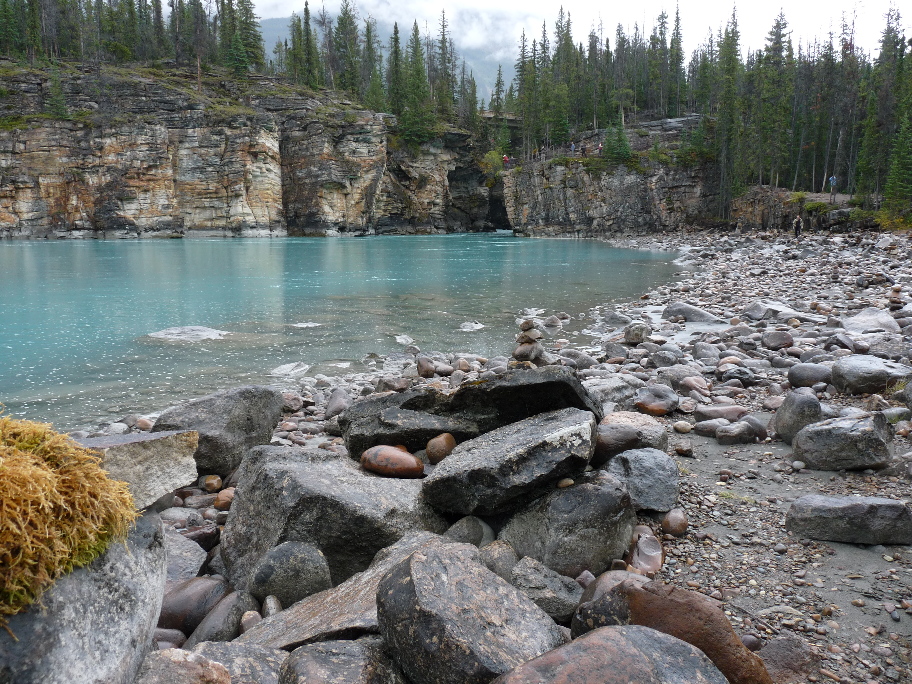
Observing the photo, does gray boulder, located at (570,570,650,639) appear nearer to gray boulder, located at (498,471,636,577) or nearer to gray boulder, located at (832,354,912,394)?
gray boulder, located at (498,471,636,577)

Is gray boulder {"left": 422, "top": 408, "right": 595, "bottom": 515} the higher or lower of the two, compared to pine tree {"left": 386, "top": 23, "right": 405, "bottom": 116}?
lower

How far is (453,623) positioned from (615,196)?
7539cm

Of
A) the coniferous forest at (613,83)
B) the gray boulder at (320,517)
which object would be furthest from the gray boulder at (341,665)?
the coniferous forest at (613,83)

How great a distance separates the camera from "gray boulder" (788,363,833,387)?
730 centimetres

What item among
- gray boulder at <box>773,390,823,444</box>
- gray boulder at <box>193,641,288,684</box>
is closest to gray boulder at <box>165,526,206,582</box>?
gray boulder at <box>193,641,288,684</box>

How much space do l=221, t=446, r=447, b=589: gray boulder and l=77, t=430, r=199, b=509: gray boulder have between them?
937mm

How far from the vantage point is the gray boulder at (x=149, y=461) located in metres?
2.75

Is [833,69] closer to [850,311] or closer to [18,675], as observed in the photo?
[850,311]

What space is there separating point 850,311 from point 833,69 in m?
69.0

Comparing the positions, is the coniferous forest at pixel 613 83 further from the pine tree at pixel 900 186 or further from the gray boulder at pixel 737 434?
the gray boulder at pixel 737 434

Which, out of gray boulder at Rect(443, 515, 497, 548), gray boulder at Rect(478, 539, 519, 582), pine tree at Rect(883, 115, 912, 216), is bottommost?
gray boulder at Rect(443, 515, 497, 548)

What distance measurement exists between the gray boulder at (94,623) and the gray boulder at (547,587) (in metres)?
1.86

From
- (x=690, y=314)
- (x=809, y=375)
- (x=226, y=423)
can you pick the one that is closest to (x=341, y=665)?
(x=226, y=423)

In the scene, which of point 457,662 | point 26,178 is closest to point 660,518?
point 457,662
